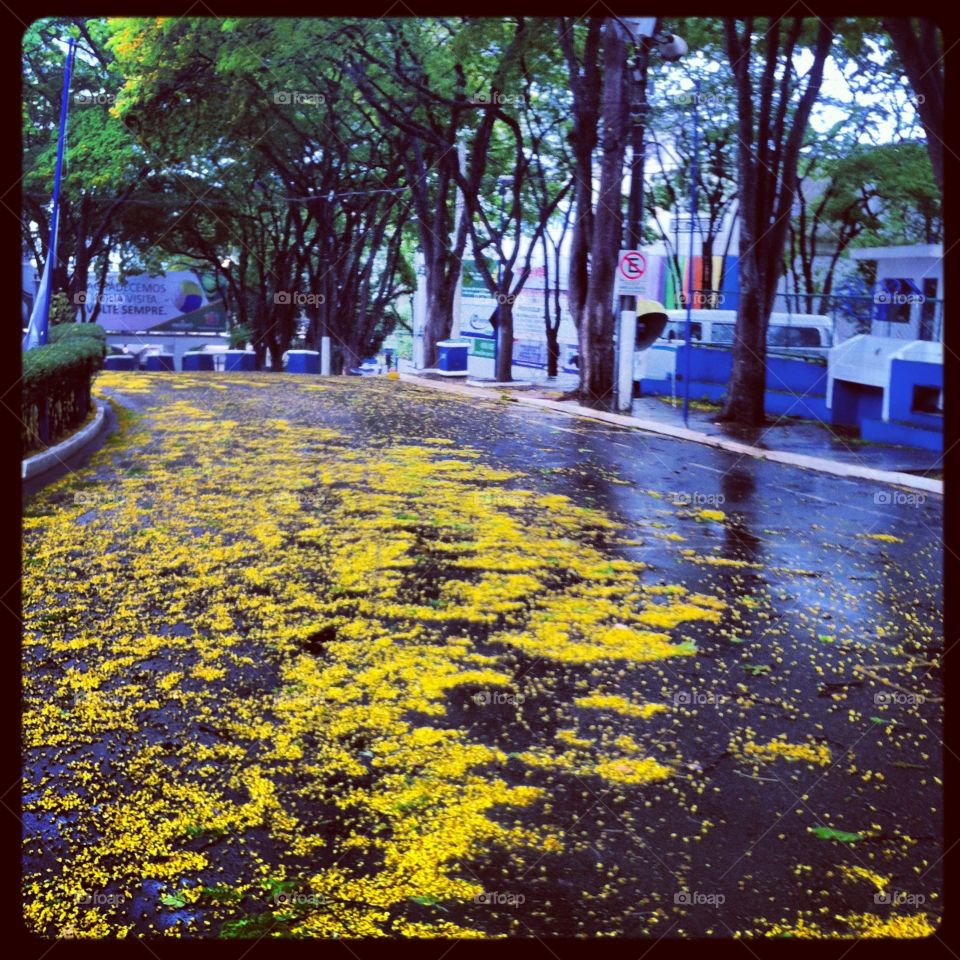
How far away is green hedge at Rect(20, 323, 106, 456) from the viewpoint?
10.5 meters

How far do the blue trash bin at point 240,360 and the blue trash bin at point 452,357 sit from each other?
9.27 m

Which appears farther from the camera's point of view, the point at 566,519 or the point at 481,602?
the point at 566,519

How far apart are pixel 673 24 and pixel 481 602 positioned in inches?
555

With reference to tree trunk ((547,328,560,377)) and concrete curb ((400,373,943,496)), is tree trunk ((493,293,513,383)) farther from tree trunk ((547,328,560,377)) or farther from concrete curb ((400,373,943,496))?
tree trunk ((547,328,560,377))

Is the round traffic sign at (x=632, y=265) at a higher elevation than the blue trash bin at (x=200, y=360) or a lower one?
higher

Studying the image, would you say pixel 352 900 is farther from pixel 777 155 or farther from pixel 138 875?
pixel 777 155

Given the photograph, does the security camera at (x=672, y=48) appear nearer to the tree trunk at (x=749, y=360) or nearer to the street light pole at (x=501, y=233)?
the tree trunk at (x=749, y=360)

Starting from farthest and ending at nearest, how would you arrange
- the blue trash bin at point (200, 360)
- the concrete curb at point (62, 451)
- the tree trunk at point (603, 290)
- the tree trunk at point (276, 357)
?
1. the blue trash bin at point (200, 360)
2. the tree trunk at point (276, 357)
3. the tree trunk at point (603, 290)
4. the concrete curb at point (62, 451)

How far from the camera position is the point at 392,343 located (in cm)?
5091

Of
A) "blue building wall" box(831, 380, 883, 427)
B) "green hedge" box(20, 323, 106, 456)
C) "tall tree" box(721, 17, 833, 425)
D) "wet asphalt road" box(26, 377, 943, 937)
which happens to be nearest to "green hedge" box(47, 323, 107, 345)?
"green hedge" box(20, 323, 106, 456)

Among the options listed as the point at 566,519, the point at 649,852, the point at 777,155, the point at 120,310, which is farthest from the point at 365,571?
the point at 120,310

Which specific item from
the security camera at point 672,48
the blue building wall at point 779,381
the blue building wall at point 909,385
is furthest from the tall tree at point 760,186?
the blue building wall at point 909,385

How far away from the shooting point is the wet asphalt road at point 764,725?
11.1 feet

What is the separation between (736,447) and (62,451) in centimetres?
774
